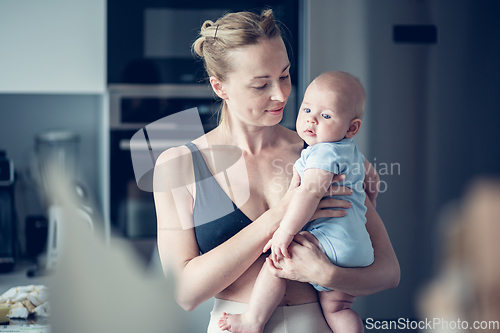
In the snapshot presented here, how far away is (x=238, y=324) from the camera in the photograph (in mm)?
754

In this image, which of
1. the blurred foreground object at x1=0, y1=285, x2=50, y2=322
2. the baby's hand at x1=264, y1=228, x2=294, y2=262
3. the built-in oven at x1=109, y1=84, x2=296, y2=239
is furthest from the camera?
the built-in oven at x1=109, y1=84, x2=296, y2=239

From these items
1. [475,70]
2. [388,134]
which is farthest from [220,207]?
[475,70]

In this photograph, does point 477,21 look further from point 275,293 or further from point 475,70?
point 275,293

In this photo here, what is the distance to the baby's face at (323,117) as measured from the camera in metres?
0.74

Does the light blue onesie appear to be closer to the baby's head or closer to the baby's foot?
the baby's head

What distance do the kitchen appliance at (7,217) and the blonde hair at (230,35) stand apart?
1.36 m

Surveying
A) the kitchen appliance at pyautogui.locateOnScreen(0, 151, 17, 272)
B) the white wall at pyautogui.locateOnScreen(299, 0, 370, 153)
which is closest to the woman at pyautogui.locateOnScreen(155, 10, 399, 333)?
the white wall at pyautogui.locateOnScreen(299, 0, 370, 153)

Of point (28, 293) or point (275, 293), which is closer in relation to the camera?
point (275, 293)

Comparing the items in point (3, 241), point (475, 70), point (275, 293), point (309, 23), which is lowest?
point (3, 241)

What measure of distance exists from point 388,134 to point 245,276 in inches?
41.4

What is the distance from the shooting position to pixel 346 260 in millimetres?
751

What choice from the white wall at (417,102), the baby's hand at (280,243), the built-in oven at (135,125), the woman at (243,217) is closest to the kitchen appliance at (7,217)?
the built-in oven at (135,125)

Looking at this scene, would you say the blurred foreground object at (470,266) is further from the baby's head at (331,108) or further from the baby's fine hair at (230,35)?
the baby's fine hair at (230,35)

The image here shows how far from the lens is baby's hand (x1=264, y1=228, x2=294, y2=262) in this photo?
700 millimetres
